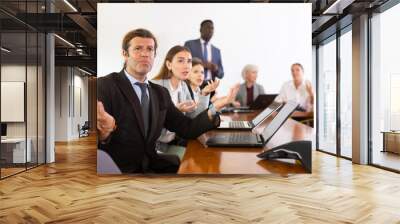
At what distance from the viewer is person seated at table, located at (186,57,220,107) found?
623 centimetres

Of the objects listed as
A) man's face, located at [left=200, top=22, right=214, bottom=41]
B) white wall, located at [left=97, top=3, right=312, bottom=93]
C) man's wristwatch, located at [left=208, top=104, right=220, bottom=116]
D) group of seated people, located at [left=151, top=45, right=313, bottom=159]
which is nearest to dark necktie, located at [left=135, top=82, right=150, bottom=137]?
group of seated people, located at [left=151, top=45, right=313, bottom=159]

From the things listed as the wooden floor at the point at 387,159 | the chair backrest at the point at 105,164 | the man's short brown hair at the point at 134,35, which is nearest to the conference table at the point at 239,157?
the chair backrest at the point at 105,164

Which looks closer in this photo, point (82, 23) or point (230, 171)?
point (230, 171)

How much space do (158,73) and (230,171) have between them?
6.36 ft

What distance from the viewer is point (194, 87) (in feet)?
20.5

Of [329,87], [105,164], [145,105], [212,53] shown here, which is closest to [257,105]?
[212,53]

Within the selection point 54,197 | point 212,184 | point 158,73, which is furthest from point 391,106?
point 54,197

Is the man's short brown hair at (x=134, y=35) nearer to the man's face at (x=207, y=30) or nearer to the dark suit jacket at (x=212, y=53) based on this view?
the dark suit jacket at (x=212, y=53)

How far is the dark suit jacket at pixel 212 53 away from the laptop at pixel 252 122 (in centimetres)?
78

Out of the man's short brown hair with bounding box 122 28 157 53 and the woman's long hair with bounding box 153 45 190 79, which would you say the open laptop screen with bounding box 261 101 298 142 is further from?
the man's short brown hair with bounding box 122 28 157 53

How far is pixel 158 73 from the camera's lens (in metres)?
6.21

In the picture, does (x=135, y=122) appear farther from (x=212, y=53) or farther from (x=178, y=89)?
(x=212, y=53)

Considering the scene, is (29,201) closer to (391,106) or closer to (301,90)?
(301,90)

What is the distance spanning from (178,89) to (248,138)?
4.49ft
